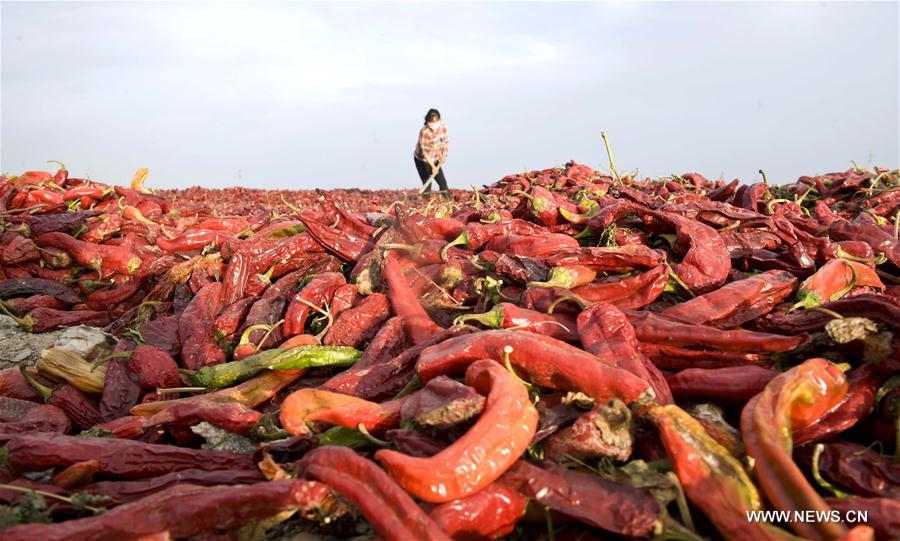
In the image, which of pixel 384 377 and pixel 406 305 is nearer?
pixel 384 377

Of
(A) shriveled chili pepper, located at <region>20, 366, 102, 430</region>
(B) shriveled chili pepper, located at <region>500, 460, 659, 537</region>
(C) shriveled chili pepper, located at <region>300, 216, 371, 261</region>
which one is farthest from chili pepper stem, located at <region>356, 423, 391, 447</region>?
(C) shriveled chili pepper, located at <region>300, 216, 371, 261</region>

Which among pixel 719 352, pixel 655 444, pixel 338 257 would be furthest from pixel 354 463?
pixel 338 257

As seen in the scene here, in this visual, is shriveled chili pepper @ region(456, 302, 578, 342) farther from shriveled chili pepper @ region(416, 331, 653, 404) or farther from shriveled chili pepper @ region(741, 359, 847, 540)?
shriveled chili pepper @ region(741, 359, 847, 540)

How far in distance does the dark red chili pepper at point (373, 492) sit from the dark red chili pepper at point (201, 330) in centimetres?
218

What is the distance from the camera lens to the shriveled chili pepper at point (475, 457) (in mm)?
2590

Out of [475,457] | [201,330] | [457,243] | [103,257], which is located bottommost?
[475,457]

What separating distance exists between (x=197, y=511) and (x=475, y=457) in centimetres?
122

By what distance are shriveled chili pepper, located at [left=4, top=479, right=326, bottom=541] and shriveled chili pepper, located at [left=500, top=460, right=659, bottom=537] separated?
888mm

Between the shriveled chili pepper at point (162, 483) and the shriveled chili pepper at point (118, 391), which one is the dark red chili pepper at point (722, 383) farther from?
the shriveled chili pepper at point (118, 391)

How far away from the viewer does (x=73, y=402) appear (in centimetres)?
439

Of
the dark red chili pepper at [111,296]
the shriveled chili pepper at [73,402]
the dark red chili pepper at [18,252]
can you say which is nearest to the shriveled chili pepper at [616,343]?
the shriveled chili pepper at [73,402]

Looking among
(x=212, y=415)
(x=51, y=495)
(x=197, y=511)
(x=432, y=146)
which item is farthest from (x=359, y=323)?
(x=432, y=146)

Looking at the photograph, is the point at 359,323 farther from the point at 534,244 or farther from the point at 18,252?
the point at 18,252

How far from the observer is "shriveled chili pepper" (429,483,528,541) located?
255 centimetres
